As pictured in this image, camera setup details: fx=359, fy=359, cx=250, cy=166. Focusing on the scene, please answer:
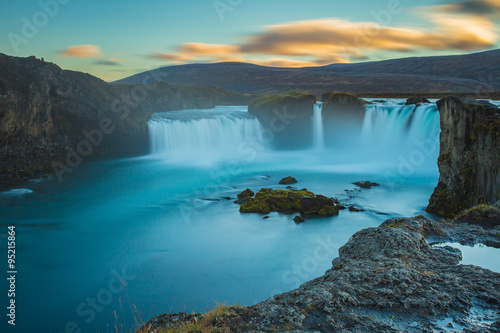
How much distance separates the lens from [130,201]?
2431 cm

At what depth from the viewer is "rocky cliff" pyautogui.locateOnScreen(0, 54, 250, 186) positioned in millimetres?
28356

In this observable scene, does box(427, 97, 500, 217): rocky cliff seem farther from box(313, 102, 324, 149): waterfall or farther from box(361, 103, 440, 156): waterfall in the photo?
box(313, 102, 324, 149): waterfall

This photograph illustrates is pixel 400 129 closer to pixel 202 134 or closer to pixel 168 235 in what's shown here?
pixel 202 134

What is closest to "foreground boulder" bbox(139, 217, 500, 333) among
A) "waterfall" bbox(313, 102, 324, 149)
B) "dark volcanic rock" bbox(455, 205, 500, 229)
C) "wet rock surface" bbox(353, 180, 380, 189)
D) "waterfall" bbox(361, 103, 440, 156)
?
"dark volcanic rock" bbox(455, 205, 500, 229)

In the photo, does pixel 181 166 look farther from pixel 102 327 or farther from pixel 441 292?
pixel 441 292

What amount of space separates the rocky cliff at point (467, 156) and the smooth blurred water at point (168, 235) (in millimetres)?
3706

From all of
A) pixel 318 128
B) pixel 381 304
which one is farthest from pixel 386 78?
pixel 381 304

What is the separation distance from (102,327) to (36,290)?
3.86 metres

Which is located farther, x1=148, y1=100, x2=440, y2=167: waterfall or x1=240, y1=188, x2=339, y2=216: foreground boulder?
x1=148, y1=100, x2=440, y2=167: waterfall

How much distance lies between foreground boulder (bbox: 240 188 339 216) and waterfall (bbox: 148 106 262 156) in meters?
22.8

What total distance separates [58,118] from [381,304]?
37.9 meters

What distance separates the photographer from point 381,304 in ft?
16.0

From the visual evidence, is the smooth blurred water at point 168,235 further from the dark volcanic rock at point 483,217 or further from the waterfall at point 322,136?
the dark volcanic rock at point 483,217

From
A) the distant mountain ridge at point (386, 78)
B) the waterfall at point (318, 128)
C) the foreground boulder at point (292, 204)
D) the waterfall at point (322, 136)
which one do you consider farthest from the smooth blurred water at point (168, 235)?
the distant mountain ridge at point (386, 78)
